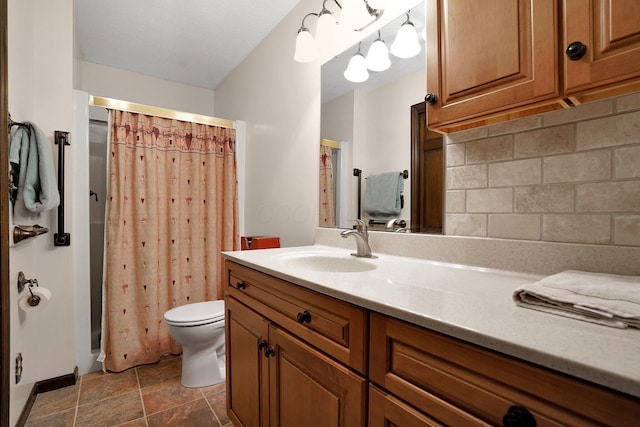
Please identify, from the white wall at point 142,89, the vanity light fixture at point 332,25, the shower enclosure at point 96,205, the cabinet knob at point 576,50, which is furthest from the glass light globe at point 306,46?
the white wall at point 142,89

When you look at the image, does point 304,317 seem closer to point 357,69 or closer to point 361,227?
point 361,227

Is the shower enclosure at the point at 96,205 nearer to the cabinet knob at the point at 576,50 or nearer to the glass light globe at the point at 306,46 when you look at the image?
the glass light globe at the point at 306,46

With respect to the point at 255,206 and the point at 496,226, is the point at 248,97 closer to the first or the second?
the point at 255,206

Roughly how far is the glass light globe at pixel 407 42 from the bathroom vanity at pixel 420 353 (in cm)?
89

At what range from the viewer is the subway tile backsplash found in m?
0.77

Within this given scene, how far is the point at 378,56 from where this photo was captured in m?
1.41

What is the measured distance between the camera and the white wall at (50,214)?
161 cm

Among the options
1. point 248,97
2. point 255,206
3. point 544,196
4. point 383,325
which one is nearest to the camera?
point 383,325

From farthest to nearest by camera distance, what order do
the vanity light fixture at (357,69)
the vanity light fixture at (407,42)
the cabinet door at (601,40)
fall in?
the vanity light fixture at (357,69), the vanity light fixture at (407,42), the cabinet door at (601,40)

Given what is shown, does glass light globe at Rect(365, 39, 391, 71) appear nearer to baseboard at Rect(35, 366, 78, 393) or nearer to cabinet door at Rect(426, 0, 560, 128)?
cabinet door at Rect(426, 0, 560, 128)

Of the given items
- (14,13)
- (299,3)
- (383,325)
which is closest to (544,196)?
(383,325)

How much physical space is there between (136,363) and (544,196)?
100 inches

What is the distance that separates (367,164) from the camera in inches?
59.4

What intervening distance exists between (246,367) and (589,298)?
1.17 meters
